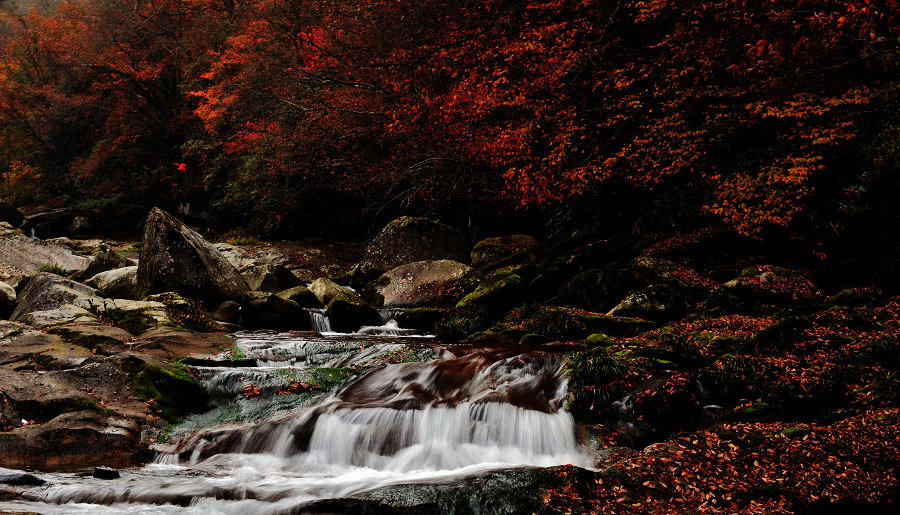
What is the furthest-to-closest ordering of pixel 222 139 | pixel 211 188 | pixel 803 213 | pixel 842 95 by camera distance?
Result: pixel 211 188
pixel 222 139
pixel 803 213
pixel 842 95

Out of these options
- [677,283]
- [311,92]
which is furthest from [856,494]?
[311,92]

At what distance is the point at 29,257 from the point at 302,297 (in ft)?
26.4

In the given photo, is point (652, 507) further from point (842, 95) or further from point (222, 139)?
point (222, 139)

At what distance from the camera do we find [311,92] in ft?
62.3

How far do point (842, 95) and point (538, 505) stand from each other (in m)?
9.78

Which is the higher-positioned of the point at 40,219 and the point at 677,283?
the point at 40,219

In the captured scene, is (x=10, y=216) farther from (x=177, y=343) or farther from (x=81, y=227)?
(x=177, y=343)

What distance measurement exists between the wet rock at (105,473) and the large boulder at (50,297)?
209 inches

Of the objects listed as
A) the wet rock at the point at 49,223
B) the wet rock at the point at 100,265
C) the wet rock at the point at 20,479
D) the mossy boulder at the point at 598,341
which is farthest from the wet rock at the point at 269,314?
the wet rock at the point at 49,223

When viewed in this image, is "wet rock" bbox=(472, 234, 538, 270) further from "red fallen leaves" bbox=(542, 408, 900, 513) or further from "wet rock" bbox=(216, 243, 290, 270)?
"red fallen leaves" bbox=(542, 408, 900, 513)

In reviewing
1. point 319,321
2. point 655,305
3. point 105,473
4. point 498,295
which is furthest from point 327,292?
point 105,473

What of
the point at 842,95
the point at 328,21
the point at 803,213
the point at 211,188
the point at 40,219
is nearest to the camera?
the point at 842,95

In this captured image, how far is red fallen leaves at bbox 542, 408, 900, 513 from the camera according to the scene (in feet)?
13.2

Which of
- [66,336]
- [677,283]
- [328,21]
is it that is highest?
[328,21]
